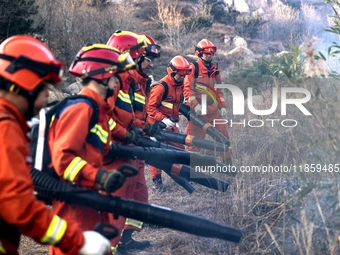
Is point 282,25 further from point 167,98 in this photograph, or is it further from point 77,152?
point 77,152

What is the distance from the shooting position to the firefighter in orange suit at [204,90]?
325 inches

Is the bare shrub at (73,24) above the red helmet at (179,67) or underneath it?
underneath

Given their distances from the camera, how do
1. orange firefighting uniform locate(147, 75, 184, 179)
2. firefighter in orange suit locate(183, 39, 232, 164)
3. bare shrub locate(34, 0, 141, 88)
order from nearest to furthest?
orange firefighting uniform locate(147, 75, 184, 179), firefighter in orange suit locate(183, 39, 232, 164), bare shrub locate(34, 0, 141, 88)

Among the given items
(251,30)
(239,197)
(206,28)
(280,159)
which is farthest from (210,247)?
(251,30)

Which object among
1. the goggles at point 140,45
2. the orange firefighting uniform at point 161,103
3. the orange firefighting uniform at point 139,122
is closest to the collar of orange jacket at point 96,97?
the orange firefighting uniform at point 139,122

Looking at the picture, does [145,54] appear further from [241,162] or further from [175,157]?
[241,162]

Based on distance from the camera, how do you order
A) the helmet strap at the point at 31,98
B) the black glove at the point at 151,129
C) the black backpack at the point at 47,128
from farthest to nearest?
the black glove at the point at 151,129
the black backpack at the point at 47,128
the helmet strap at the point at 31,98

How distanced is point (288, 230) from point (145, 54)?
232 cm

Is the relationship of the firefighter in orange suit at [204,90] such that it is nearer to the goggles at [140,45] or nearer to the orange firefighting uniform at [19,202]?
the goggles at [140,45]

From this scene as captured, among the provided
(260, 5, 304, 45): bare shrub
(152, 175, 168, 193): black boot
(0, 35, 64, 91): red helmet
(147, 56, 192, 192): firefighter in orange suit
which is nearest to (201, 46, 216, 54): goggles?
(147, 56, 192, 192): firefighter in orange suit

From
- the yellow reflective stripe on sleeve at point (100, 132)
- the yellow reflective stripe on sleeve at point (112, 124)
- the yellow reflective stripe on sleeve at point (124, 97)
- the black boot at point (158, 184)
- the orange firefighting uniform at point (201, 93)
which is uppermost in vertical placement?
the yellow reflective stripe on sleeve at point (100, 132)

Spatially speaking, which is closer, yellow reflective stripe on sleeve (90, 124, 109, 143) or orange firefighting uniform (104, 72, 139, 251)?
yellow reflective stripe on sleeve (90, 124, 109, 143)

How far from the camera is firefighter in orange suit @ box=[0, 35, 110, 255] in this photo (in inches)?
86.0

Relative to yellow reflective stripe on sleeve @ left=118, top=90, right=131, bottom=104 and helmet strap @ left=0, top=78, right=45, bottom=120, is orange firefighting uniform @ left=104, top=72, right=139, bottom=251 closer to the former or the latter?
yellow reflective stripe on sleeve @ left=118, top=90, right=131, bottom=104
